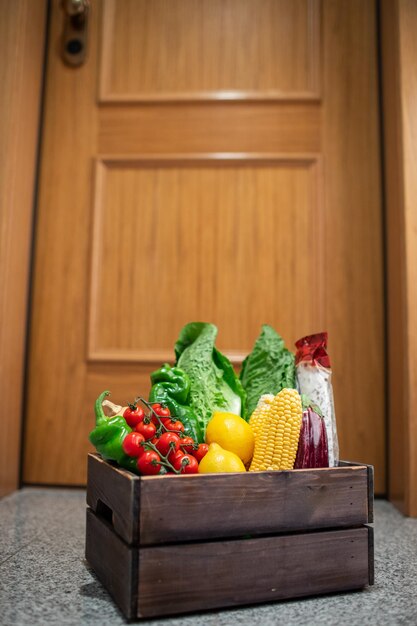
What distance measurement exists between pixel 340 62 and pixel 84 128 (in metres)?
0.76

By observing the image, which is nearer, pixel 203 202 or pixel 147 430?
pixel 147 430

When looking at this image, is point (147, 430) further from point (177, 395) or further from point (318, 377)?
point (318, 377)

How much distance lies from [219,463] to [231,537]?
97 mm

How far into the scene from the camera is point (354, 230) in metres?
1.62

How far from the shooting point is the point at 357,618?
0.75m

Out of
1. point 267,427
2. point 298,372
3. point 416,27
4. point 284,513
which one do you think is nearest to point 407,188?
point 416,27

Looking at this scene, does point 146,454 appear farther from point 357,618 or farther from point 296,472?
point 357,618

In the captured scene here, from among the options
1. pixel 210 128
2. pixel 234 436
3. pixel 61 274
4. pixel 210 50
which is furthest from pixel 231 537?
pixel 210 50

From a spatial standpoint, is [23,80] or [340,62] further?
[340,62]

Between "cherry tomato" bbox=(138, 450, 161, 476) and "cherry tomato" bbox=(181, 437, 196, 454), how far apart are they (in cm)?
7

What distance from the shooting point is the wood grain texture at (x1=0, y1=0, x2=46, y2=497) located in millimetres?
1483

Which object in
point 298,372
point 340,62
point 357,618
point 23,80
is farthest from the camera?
point 340,62

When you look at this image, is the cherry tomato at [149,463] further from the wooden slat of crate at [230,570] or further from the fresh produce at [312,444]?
the fresh produce at [312,444]

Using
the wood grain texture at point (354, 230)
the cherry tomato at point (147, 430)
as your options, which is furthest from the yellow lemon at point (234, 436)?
the wood grain texture at point (354, 230)
